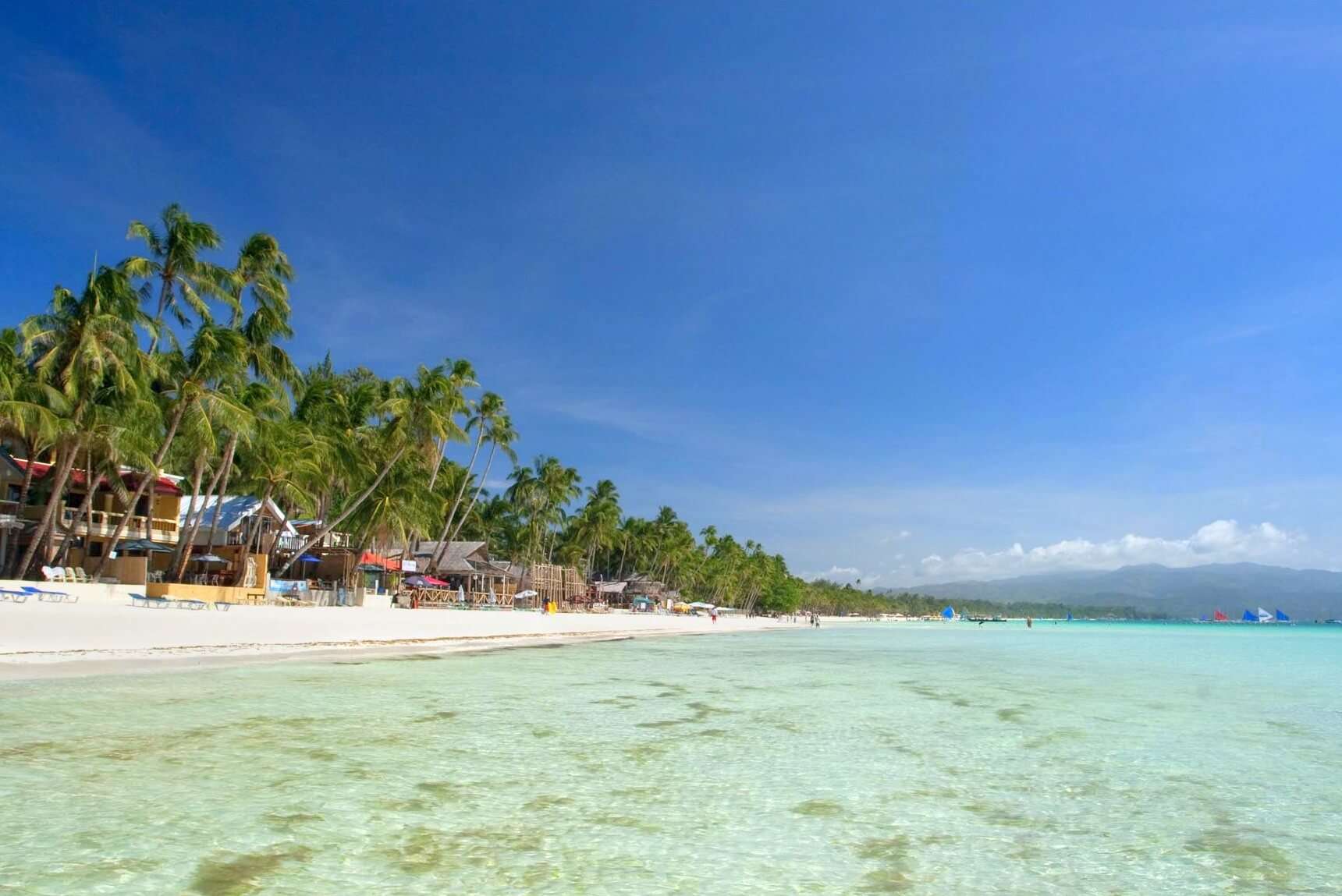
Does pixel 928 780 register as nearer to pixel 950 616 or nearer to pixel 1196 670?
pixel 1196 670

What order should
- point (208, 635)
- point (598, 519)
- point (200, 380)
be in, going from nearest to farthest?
1. point (208, 635)
2. point (200, 380)
3. point (598, 519)

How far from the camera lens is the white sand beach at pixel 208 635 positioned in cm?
1496

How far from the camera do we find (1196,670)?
2288 cm

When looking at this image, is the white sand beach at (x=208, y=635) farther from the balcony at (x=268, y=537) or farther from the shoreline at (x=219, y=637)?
→ the balcony at (x=268, y=537)

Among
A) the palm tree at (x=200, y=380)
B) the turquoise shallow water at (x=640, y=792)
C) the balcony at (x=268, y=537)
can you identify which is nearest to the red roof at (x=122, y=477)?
the balcony at (x=268, y=537)

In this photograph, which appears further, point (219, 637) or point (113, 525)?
point (113, 525)

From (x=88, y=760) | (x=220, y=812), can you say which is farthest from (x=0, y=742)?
(x=220, y=812)

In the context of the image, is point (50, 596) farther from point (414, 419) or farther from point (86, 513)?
point (414, 419)

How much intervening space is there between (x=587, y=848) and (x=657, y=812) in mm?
1046

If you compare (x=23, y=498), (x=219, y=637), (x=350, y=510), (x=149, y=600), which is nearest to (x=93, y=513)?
(x=23, y=498)

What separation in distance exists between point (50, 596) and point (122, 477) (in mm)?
14226

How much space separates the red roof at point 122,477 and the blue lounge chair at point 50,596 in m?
10.5

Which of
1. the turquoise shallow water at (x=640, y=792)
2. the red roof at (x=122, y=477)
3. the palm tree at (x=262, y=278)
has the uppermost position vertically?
the palm tree at (x=262, y=278)

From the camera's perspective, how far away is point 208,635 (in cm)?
1881
